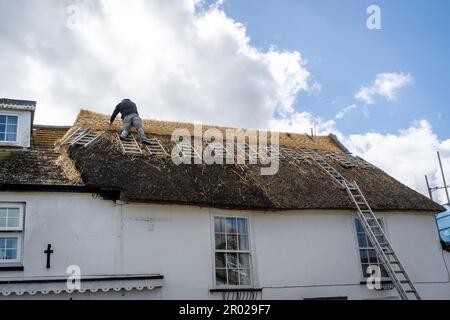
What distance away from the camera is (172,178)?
40.2 ft

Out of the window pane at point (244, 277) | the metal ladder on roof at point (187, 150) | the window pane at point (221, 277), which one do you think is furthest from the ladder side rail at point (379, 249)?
the metal ladder on roof at point (187, 150)

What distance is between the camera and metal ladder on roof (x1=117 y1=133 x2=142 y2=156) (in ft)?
42.8

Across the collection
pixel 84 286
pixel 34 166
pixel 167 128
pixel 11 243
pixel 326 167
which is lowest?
pixel 84 286

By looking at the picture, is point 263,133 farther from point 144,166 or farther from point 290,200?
point 144,166

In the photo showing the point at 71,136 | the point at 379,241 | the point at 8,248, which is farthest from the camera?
the point at 379,241

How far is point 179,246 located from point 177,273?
628mm

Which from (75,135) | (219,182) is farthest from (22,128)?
(219,182)

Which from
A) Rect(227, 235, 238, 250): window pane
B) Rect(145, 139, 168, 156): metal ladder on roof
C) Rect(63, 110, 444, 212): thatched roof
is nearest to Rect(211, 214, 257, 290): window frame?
Rect(227, 235, 238, 250): window pane

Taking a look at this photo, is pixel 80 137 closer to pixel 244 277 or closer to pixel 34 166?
pixel 34 166

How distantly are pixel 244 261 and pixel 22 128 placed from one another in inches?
262

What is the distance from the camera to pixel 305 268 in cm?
1296
